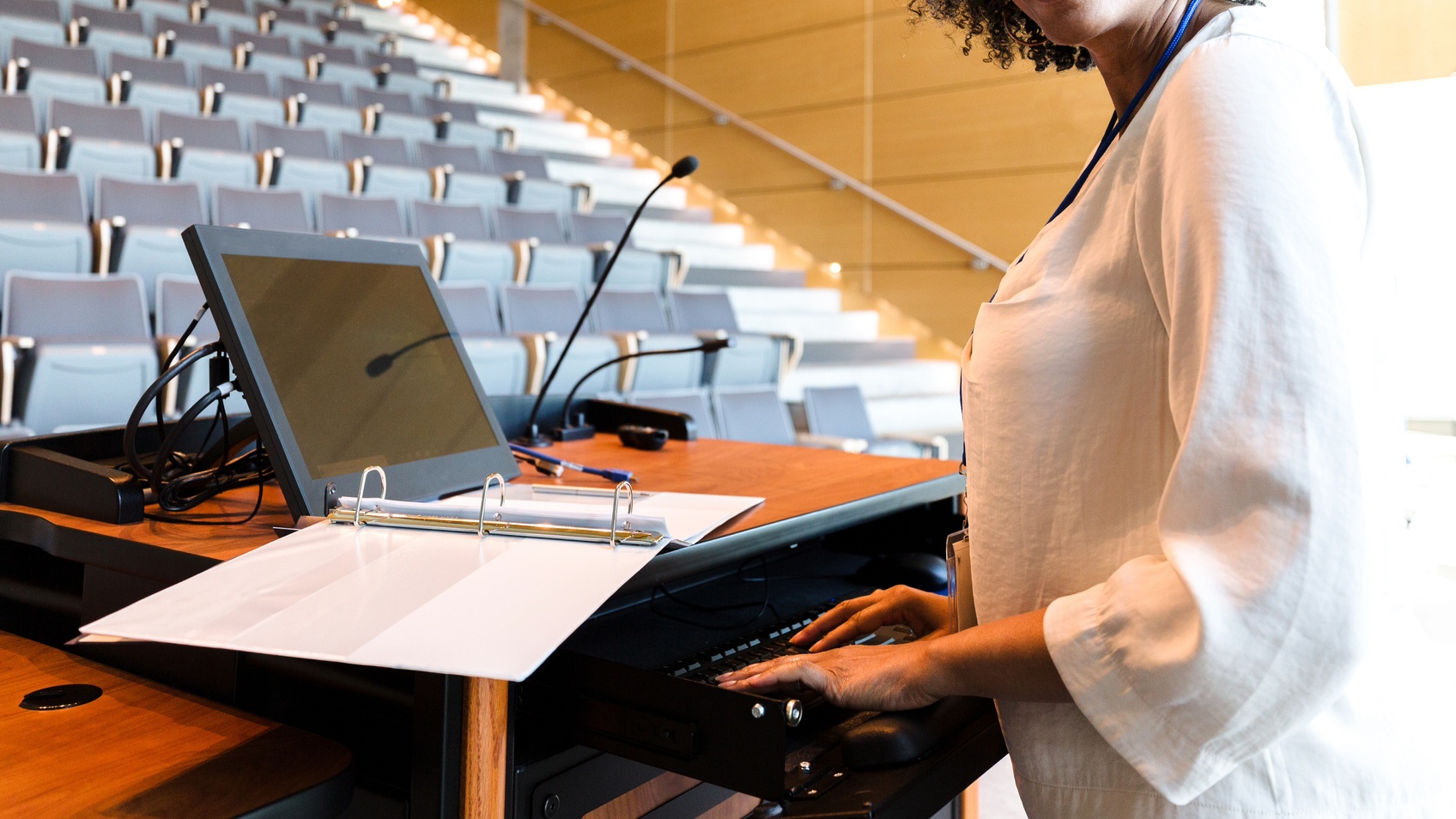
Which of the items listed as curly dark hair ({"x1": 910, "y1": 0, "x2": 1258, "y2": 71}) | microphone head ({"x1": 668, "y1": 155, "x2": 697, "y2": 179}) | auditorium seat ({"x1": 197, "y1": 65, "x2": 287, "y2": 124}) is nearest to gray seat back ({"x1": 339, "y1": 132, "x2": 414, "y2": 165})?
auditorium seat ({"x1": 197, "y1": 65, "x2": 287, "y2": 124})

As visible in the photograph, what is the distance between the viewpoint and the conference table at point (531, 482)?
0.46 m

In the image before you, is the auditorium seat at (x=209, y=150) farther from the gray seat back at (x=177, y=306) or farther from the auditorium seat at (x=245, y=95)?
the gray seat back at (x=177, y=306)

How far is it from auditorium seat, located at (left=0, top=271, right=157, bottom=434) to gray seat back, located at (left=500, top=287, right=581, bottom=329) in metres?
0.85

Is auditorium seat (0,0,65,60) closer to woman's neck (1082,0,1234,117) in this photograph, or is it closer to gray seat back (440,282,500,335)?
gray seat back (440,282,500,335)

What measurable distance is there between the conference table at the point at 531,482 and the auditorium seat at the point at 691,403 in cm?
123

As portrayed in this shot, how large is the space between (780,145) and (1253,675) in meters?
3.89

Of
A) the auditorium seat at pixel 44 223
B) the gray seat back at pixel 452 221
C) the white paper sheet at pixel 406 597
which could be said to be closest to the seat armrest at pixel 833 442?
the gray seat back at pixel 452 221

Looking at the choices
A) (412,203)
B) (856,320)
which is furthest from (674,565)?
(856,320)

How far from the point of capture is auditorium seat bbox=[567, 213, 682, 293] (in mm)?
3066

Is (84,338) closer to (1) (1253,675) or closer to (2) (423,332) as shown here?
(2) (423,332)

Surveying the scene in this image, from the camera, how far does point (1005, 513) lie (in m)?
0.45

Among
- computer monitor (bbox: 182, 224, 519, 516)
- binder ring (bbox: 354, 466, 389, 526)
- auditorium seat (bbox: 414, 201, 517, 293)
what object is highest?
auditorium seat (bbox: 414, 201, 517, 293)

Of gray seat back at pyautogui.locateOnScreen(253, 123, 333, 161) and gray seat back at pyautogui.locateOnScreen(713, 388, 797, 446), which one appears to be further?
gray seat back at pyautogui.locateOnScreen(253, 123, 333, 161)

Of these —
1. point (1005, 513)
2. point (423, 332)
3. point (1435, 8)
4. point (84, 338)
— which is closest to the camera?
point (1005, 513)
